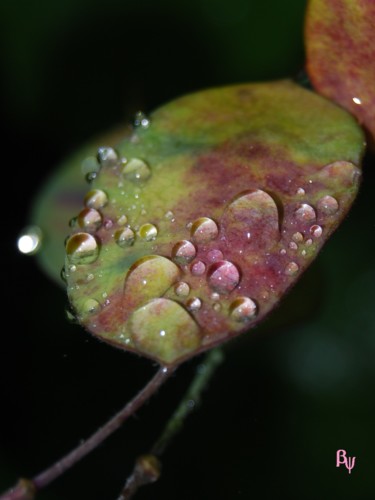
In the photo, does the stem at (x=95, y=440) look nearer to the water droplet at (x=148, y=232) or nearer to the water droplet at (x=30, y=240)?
the water droplet at (x=148, y=232)

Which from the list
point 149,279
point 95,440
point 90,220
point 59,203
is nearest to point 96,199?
point 90,220

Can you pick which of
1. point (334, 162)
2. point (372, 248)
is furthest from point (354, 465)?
point (334, 162)

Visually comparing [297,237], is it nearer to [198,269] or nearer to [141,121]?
[198,269]

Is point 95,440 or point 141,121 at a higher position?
point 141,121

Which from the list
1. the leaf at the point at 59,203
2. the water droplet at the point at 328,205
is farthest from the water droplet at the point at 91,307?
the leaf at the point at 59,203

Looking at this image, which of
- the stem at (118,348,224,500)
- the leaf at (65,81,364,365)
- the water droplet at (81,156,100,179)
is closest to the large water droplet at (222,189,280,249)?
the leaf at (65,81,364,365)

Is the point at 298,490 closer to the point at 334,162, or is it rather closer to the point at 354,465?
A: the point at 354,465

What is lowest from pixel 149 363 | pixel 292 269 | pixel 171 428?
pixel 171 428
